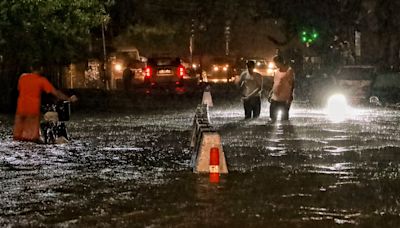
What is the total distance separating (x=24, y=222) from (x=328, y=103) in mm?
25464

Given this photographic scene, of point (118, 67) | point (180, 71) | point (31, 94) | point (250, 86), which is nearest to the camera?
point (31, 94)

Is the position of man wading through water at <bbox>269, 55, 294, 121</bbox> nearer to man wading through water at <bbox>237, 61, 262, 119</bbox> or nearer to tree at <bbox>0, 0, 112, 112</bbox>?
man wading through water at <bbox>237, 61, 262, 119</bbox>

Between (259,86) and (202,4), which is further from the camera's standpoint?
(202,4)

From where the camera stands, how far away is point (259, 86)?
23.7 metres

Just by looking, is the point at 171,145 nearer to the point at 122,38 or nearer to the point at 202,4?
the point at 122,38

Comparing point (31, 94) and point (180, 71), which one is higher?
point (180, 71)

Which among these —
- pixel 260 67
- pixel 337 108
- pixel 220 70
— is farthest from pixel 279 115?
pixel 220 70

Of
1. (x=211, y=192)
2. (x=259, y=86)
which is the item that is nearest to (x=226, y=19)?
(x=259, y=86)

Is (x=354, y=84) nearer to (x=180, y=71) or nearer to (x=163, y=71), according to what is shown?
(x=180, y=71)

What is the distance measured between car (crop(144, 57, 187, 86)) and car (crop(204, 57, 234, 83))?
48.6ft

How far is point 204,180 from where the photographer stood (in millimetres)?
12977

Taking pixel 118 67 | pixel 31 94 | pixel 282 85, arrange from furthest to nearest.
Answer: pixel 118 67 → pixel 282 85 → pixel 31 94

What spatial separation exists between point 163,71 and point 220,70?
16518 millimetres

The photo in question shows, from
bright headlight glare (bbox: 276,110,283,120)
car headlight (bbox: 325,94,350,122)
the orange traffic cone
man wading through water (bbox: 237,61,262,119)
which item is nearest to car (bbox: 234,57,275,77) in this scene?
car headlight (bbox: 325,94,350,122)
